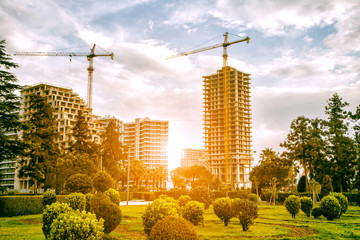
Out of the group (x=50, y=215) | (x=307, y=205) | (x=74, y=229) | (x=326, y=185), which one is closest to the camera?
(x=74, y=229)

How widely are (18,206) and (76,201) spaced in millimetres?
11999

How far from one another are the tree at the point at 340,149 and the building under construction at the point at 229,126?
85.2m

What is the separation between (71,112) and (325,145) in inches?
3821

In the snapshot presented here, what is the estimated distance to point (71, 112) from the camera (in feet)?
390

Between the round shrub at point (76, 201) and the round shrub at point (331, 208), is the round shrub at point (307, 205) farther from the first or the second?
the round shrub at point (76, 201)

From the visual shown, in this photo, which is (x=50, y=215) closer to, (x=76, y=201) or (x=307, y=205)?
(x=76, y=201)

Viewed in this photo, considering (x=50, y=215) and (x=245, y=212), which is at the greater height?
(x=50, y=215)

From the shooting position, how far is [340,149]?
167 feet

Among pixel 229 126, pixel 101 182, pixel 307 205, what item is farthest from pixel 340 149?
pixel 229 126

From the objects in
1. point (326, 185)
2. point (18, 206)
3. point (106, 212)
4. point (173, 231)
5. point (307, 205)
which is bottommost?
point (18, 206)

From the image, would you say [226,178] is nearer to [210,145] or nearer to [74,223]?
[210,145]

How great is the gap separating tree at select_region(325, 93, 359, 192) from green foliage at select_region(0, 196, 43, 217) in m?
47.3

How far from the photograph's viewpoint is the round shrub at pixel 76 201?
2084cm

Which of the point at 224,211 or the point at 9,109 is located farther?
the point at 9,109
